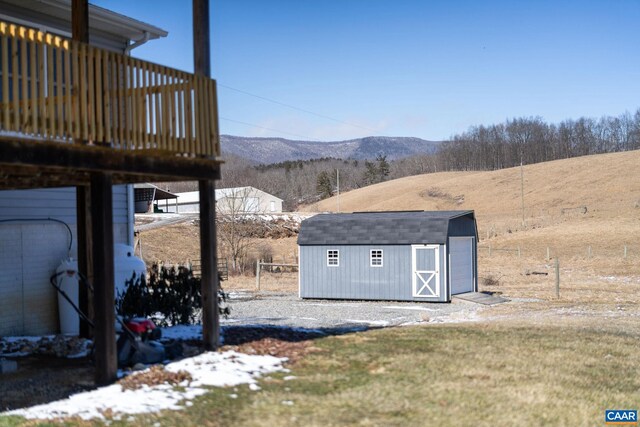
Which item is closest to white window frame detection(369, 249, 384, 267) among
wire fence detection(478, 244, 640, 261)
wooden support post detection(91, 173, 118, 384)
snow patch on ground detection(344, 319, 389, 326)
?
snow patch on ground detection(344, 319, 389, 326)

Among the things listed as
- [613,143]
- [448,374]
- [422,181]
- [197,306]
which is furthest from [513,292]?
[613,143]

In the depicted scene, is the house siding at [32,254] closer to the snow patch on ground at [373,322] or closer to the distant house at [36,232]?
the distant house at [36,232]

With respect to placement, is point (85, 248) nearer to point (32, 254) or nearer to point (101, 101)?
point (32, 254)

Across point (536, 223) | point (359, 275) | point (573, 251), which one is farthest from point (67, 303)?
point (536, 223)

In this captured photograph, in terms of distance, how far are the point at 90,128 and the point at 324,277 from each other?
17.0 metres

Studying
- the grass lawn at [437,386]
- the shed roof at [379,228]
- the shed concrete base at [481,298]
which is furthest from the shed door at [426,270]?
the grass lawn at [437,386]

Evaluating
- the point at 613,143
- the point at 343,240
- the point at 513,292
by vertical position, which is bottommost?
the point at 513,292

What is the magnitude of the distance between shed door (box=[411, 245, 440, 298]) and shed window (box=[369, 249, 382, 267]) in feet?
3.78

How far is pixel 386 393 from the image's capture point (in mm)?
7848

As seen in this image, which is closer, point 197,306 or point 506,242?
point 197,306

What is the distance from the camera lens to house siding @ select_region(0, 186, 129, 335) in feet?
41.0

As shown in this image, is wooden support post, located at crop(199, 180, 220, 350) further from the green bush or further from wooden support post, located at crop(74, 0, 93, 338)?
wooden support post, located at crop(74, 0, 93, 338)

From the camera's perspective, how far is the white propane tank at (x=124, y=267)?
12961 millimetres

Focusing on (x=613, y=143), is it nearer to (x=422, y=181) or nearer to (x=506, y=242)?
(x=422, y=181)
